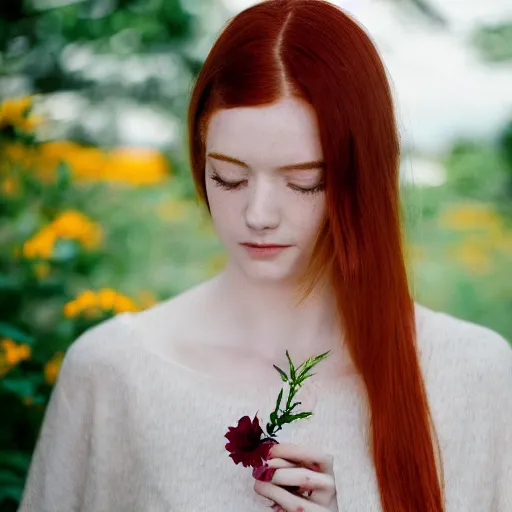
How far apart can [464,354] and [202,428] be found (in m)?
0.45

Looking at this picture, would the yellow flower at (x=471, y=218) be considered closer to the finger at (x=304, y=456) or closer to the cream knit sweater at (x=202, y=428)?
the cream knit sweater at (x=202, y=428)

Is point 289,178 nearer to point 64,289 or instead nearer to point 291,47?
point 291,47

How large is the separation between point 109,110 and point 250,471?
1.77 metres

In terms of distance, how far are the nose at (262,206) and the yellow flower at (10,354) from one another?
2.70 feet

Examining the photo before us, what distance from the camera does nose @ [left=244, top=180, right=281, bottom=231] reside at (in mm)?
1480

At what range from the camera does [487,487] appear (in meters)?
1.66

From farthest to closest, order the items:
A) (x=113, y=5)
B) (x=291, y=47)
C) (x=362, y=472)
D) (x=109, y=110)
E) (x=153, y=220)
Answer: (x=153, y=220) → (x=109, y=110) → (x=113, y=5) → (x=362, y=472) → (x=291, y=47)

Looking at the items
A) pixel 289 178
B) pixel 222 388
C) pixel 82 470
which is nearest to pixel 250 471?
pixel 222 388

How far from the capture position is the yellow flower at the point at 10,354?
212 centimetres

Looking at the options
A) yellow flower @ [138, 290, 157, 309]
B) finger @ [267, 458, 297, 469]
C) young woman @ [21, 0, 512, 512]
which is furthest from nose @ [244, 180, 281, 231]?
yellow flower @ [138, 290, 157, 309]

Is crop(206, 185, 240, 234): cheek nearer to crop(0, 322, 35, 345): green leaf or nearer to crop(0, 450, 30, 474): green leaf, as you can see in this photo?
crop(0, 322, 35, 345): green leaf

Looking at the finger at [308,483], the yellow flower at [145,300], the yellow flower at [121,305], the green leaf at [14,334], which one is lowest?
the finger at [308,483]

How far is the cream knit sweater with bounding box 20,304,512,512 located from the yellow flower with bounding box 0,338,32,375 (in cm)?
35

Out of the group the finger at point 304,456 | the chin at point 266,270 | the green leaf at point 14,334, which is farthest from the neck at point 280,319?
the green leaf at point 14,334
